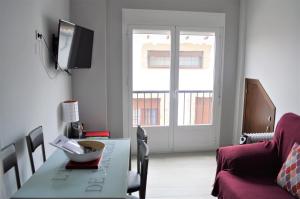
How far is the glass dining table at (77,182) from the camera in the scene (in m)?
1.34

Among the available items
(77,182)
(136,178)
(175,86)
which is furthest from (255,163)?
(175,86)

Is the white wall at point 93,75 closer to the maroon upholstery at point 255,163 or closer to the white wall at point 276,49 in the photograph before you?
the maroon upholstery at point 255,163

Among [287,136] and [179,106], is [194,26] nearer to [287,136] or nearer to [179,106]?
[179,106]

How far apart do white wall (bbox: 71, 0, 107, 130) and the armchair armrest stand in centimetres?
203

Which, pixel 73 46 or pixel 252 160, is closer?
pixel 252 160

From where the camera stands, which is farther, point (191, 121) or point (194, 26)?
point (191, 121)

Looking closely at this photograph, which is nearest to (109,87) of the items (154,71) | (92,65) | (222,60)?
(92,65)

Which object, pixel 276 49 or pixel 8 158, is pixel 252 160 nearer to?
pixel 276 49

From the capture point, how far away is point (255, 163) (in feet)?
7.23

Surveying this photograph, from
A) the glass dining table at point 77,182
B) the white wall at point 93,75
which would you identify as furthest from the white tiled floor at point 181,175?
the glass dining table at point 77,182

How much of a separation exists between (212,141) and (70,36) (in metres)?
2.78

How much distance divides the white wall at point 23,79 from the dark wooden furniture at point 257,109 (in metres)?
2.70

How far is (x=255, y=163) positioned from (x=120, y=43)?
97.4 inches

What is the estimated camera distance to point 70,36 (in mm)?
2736
